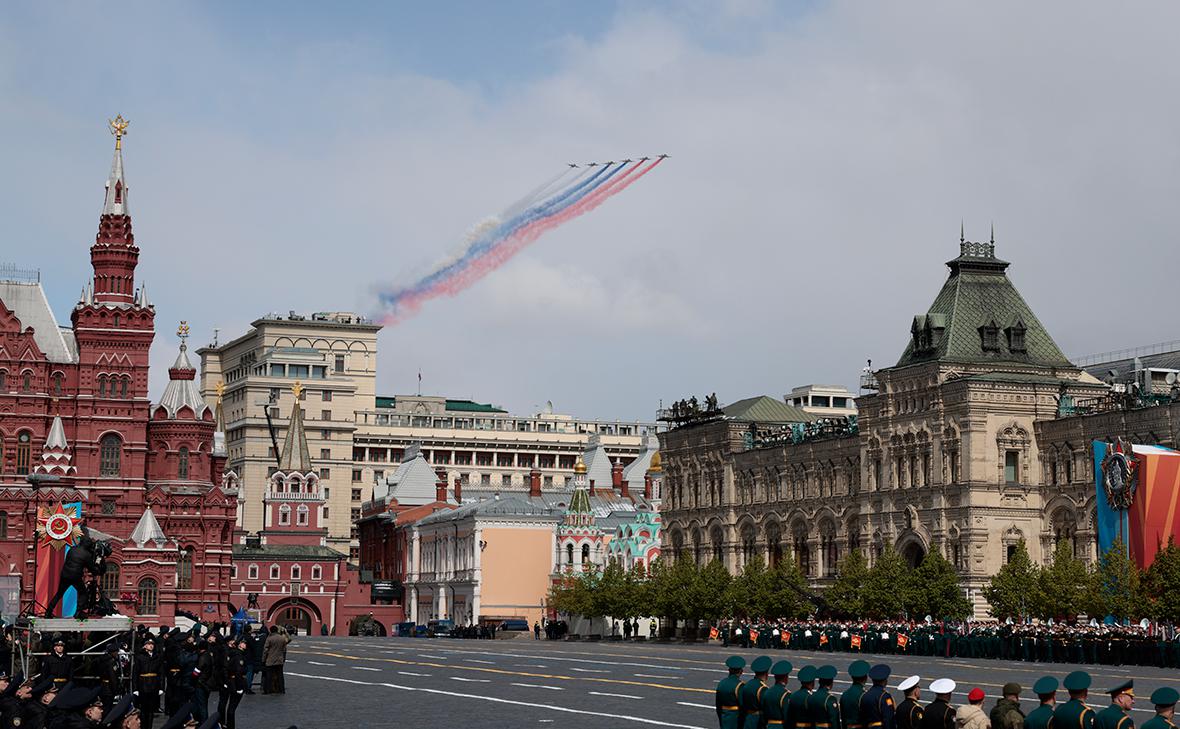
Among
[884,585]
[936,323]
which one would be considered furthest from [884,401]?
[884,585]

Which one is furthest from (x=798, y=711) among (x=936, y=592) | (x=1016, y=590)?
(x=936, y=592)

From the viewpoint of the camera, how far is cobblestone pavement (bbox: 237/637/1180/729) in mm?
36906

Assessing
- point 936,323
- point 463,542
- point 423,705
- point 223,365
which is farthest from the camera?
point 223,365

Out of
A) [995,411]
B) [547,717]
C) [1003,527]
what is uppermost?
[995,411]

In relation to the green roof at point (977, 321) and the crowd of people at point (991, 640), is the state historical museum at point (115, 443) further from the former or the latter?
the green roof at point (977, 321)

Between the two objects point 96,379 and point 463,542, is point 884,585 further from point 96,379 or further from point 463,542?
point 463,542

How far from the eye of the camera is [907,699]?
22.3m

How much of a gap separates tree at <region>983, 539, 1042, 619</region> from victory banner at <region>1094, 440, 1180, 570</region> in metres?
4.09

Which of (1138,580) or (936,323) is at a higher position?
(936,323)

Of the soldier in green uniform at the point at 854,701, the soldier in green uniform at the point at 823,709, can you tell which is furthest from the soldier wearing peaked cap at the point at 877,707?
the soldier in green uniform at the point at 823,709

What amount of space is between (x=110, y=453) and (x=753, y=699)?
3249 inches

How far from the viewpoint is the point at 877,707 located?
2248 centimetres

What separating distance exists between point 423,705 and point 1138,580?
122 ft

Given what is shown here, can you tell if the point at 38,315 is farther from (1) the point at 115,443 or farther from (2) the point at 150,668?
(2) the point at 150,668
